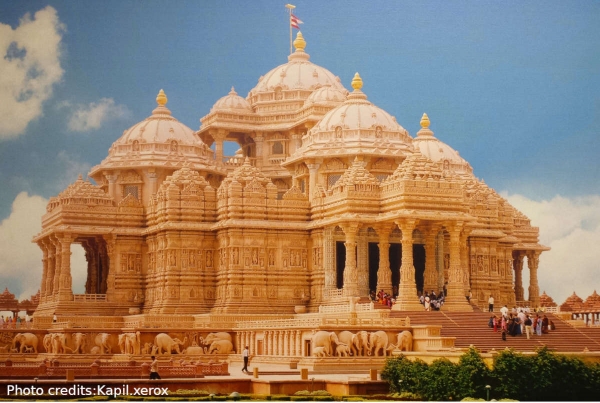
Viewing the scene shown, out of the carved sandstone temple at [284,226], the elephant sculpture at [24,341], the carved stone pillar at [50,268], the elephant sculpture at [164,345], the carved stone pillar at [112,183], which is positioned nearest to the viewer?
the elephant sculpture at [164,345]

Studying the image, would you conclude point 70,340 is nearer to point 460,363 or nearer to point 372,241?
point 372,241

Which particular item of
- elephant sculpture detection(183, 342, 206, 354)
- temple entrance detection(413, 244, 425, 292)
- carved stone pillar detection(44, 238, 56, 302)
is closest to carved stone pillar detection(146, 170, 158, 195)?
carved stone pillar detection(44, 238, 56, 302)

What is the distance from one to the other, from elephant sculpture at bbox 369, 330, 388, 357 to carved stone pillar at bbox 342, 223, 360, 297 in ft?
28.0

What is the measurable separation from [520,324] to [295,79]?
26.7m

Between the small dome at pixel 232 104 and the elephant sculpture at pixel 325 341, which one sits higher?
the small dome at pixel 232 104

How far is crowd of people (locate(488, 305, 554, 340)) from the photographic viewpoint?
5075 cm

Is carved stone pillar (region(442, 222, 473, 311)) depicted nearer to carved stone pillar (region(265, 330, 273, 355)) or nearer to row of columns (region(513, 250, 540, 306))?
carved stone pillar (region(265, 330, 273, 355))

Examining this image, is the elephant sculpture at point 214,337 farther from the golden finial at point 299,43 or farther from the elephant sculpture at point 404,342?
the golden finial at point 299,43

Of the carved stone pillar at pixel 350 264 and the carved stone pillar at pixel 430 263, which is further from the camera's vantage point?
the carved stone pillar at pixel 430 263

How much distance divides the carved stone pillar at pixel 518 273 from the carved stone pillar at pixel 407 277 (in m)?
18.1

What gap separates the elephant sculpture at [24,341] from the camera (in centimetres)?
5625

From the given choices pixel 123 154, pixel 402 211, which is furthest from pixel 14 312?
pixel 402 211

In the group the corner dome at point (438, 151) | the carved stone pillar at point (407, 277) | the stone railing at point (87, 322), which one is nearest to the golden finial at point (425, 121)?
the corner dome at point (438, 151)

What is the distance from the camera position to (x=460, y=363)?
40812mm
